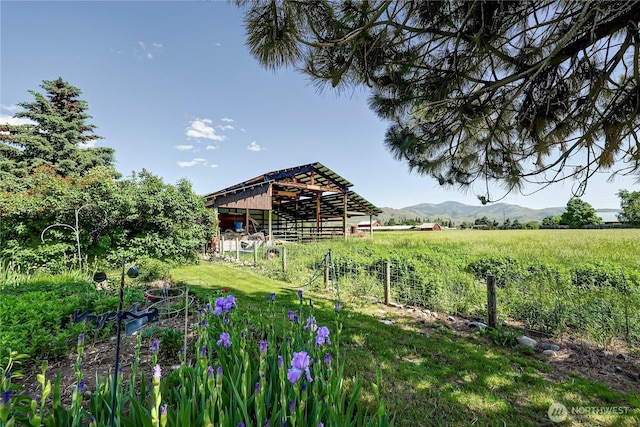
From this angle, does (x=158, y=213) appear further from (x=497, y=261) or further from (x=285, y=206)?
(x=285, y=206)

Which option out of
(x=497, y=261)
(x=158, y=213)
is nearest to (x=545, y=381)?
(x=497, y=261)

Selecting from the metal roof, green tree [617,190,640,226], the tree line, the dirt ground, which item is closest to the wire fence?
the dirt ground

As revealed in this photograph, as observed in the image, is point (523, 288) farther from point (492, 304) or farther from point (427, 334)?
point (427, 334)

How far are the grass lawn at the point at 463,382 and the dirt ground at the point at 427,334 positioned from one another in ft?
0.44

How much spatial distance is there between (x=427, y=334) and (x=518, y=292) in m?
2.00

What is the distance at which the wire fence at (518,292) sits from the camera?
143 inches

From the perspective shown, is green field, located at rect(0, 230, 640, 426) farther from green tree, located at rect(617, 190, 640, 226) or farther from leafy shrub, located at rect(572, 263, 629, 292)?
green tree, located at rect(617, 190, 640, 226)

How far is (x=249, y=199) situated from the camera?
50.3 ft

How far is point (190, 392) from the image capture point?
1.46 m

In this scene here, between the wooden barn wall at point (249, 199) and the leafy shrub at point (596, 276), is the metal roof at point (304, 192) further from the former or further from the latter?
the leafy shrub at point (596, 276)

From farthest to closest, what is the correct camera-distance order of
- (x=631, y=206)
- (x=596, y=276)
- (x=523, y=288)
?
(x=631, y=206)
(x=596, y=276)
(x=523, y=288)

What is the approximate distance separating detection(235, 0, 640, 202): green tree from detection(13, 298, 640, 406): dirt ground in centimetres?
210

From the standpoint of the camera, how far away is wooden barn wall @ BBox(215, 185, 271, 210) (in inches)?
600

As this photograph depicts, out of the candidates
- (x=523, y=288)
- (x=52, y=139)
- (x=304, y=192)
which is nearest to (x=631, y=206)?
(x=523, y=288)
